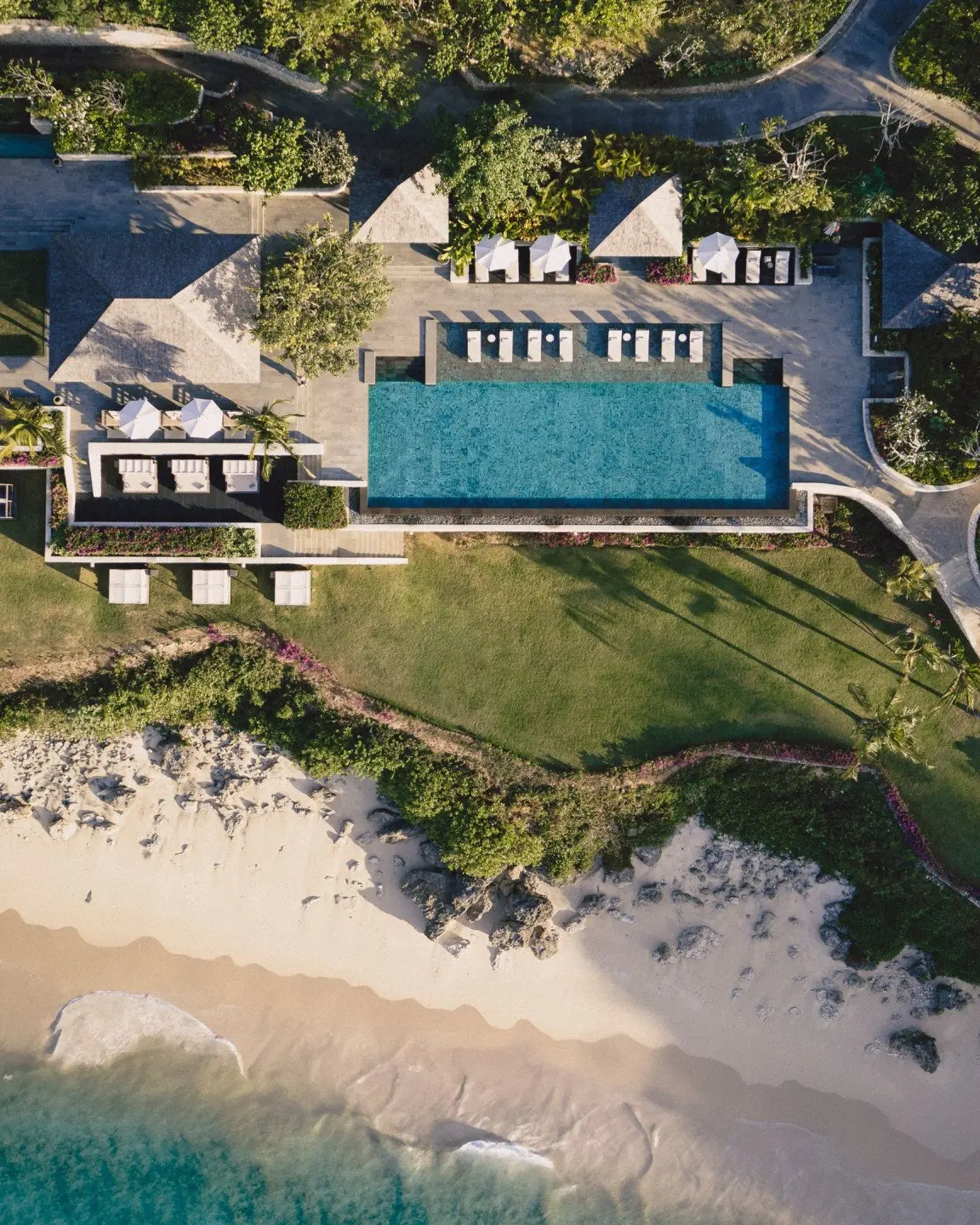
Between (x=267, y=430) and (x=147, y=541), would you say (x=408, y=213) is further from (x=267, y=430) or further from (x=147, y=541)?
(x=147, y=541)

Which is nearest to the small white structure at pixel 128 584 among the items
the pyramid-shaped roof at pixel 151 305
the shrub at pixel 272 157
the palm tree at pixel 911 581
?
the pyramid-shaped roof at pixel 151 305

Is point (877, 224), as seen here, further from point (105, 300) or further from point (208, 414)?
point (105, 300)

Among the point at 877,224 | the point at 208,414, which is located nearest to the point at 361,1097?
the point at 208,414

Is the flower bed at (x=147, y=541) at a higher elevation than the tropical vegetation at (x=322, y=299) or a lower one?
lower

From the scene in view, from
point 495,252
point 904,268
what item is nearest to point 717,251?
point 904,268

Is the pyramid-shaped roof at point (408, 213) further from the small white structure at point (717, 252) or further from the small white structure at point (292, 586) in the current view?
the small white structure at point (292, 586)
